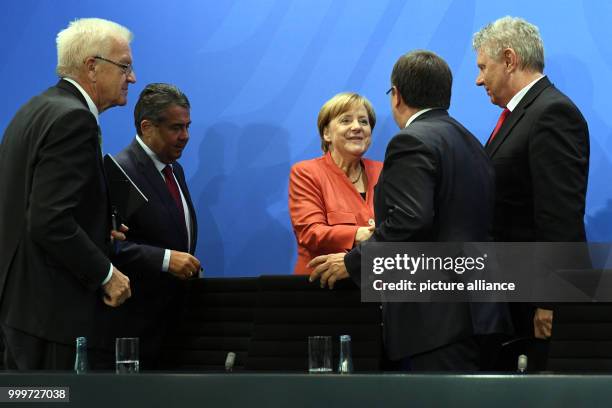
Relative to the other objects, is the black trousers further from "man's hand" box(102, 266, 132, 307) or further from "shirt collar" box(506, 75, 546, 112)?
"shirt collar" box(506, 75, 546, 112)

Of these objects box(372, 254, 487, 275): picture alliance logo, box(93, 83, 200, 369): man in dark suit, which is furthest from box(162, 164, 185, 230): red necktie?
box(372, 254, 487, 275): picture alliance logo

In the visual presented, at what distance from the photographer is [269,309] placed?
9.20 feet

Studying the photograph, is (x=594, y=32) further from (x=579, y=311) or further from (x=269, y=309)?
(x=269, y=309)

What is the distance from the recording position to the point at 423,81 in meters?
2.75

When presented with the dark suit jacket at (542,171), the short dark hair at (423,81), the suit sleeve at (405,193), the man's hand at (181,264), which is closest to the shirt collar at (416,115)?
the short dark hair at (423,81)

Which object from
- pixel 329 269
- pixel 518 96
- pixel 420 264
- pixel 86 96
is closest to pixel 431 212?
pixel 420 264

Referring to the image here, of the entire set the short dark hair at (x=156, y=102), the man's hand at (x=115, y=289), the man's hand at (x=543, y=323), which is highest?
the short dark hair at (x=156, y=102)

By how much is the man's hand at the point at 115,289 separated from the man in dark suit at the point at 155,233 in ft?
0.62

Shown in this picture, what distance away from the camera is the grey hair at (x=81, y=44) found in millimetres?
2846

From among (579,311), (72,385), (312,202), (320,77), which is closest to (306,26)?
(320,77)

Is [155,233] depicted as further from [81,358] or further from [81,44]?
[81,358]

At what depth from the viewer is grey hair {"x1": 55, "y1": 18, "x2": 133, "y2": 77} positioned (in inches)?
112

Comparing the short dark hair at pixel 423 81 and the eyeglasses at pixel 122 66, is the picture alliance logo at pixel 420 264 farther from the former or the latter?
the eyeglasses at pixel 122 66

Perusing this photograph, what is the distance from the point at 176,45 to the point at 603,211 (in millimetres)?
2270
